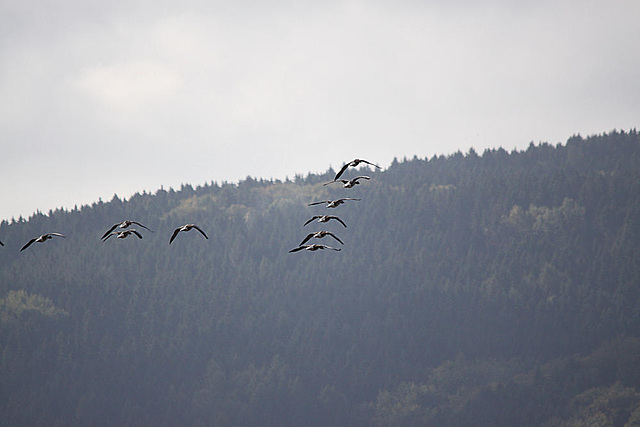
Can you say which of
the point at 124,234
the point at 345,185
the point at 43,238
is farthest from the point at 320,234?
the point at 43,238

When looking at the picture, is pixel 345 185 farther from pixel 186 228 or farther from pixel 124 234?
pixel 124 234

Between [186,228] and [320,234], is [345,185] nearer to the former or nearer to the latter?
[320,234]

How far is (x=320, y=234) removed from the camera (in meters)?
46.9

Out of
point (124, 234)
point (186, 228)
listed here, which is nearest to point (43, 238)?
point (124, 234)

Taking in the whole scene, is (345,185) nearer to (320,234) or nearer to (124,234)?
(320,234)

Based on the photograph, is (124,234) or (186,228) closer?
(186,228)

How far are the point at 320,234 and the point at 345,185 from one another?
3.86 m

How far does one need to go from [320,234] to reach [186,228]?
664 cm

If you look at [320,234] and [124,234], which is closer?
[320,234]

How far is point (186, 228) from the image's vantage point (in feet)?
153

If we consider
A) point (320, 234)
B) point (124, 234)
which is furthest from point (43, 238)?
point (320, 234)

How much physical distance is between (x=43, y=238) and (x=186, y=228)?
311 inches

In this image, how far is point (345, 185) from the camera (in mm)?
49531
